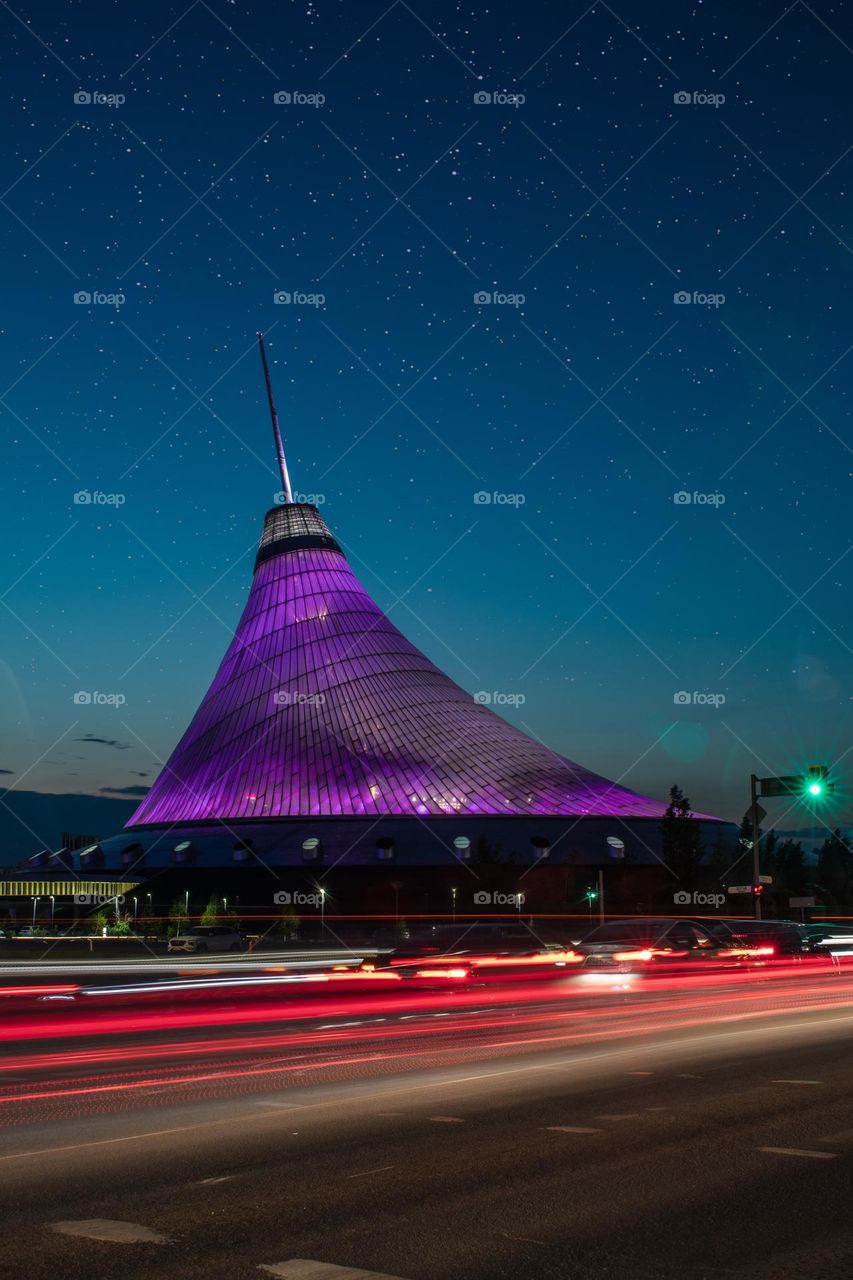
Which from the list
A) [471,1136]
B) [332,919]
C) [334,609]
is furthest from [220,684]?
[471,1136]

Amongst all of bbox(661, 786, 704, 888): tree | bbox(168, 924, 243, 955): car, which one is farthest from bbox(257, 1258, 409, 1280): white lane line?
bbox(661, 786, 704, 888): tree

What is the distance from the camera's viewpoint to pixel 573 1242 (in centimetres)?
597

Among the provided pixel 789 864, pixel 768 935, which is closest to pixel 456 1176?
pixel 768 935

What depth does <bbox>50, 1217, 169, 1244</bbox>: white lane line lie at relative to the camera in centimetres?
605

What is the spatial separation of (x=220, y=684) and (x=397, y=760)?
1746 cm

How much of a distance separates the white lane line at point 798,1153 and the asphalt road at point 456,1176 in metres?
0.03

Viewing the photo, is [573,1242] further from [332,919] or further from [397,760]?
[397,760]

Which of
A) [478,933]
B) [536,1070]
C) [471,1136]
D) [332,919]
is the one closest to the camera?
[471,1136]

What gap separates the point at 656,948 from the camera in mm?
27641

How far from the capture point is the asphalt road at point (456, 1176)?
5.76 meters

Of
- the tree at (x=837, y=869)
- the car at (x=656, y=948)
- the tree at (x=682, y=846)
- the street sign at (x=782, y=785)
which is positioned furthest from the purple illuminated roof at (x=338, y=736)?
the tree at (x=837, y=869)

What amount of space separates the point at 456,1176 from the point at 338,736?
63292 mm

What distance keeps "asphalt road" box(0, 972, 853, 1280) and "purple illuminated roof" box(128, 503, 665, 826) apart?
53.0 meters

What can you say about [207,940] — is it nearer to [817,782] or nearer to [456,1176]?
[817,782]
